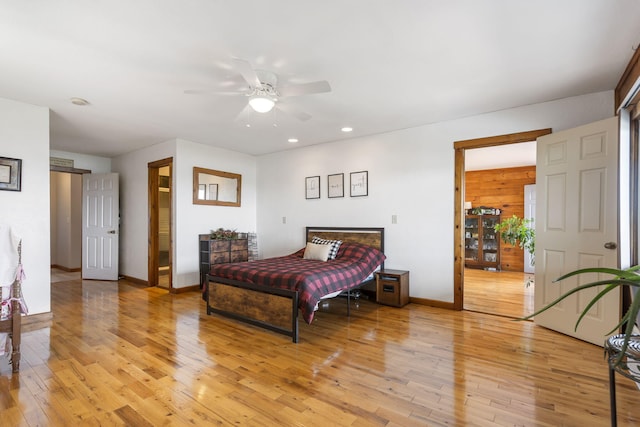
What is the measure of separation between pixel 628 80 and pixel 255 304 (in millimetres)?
3989

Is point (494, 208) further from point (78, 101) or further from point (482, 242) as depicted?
point (78, 101)

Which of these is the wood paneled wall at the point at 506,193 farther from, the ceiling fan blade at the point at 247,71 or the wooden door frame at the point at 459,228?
the ceiling fan blade at the point at 247,71

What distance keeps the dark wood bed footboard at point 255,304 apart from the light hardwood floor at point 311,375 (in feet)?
0.40

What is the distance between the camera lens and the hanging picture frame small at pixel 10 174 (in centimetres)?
334

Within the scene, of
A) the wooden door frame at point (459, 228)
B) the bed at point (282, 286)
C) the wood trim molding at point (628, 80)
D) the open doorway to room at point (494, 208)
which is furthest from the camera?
the open doorway to room at point (494, 208)

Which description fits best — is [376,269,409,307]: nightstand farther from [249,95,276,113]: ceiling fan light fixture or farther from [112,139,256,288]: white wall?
[112,139,256,288]: white wall

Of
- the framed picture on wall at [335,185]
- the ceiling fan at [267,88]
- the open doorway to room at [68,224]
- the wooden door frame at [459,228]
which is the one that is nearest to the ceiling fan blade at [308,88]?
the ceiling fan at [267,88]

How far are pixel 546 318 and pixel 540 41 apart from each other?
2.73 m

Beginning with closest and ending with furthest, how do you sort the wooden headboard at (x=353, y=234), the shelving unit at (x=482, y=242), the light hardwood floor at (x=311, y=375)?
1. the light hardwood floor at (x=311, y=375)
2. the wooden headboard at (x=353, y=234)
3. the shelving unit at (x=482, y=242)

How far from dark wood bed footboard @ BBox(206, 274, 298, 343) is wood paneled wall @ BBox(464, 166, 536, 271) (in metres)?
6.33

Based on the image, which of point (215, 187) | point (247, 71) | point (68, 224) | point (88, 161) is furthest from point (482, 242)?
point (68, 224)

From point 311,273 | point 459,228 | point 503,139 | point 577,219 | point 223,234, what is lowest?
point 311,273

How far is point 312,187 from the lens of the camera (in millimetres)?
5574

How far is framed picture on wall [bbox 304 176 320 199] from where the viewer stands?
5508 mm
